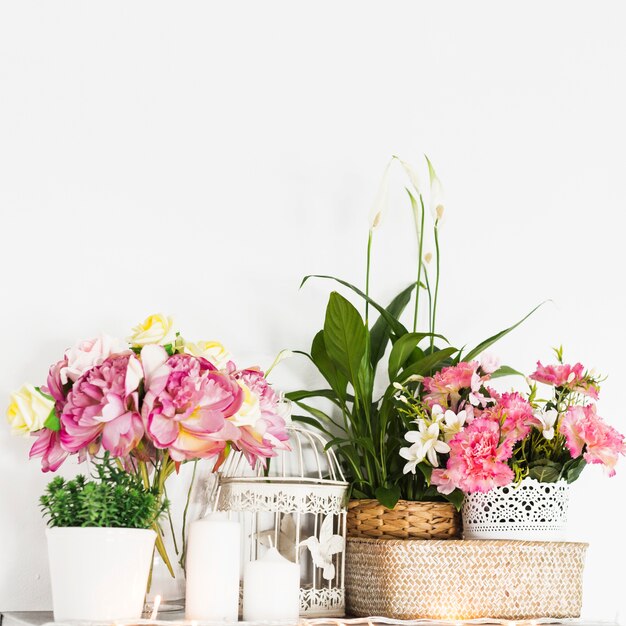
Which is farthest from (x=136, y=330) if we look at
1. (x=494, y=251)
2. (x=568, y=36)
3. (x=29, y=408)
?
(x=568, y=36)

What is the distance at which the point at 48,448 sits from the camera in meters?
1.16

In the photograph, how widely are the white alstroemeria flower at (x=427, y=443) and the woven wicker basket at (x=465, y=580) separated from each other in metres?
0.11

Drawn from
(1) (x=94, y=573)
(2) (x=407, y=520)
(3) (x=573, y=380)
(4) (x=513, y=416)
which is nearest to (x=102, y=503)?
(1) (x=94, y=573)

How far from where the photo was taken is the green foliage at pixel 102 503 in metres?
1.07

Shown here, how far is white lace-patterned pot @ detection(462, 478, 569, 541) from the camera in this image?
1263 millimetres

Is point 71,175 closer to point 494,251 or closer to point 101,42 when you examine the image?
point 101,42

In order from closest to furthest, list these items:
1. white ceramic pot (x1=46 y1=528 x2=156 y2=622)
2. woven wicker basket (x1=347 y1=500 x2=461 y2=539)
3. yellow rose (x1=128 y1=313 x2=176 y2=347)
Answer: white ceramic pot (x1=46 y1=528 x2=156 y2=622)
yellow rose (x1=128 y1=313 x2=176 y2=347)
woven wicker basket (x1=347 y1=500 x2=461 y2=539)

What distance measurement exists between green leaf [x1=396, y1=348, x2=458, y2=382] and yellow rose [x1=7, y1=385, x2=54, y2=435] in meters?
0.50

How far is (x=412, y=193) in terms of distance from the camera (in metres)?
1.59

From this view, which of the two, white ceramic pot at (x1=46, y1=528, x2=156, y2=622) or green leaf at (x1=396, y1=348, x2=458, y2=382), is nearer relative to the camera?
white ceramic pot at (x1=46, y1=528, x2=156, y2=622)

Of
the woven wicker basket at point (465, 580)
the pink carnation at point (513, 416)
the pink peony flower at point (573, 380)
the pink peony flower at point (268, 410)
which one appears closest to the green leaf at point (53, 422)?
the pink peony flower at point (268, 410)

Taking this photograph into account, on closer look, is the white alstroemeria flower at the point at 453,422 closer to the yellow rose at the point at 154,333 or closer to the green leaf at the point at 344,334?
the green leaf at the point at 344,334

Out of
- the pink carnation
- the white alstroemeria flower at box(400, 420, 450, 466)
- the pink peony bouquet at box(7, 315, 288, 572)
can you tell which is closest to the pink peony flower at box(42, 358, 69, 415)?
the pink peony bouquet at box(7, 315, 288, 572)

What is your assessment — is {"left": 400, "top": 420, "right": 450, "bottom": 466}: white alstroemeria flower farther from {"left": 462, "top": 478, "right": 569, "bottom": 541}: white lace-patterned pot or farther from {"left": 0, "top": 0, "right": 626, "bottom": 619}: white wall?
{"left": 0, "top": 0, "right": 626, "bottom": 619}: white wall
